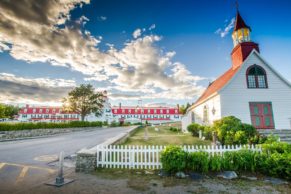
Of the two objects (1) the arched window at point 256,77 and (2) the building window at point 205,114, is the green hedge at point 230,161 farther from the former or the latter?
(2) the building window at point 205,114

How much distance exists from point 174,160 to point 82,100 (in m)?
52.6

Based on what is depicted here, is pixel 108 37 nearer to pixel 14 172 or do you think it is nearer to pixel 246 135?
pixel 14 172

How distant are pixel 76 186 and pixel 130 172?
2.30 meters

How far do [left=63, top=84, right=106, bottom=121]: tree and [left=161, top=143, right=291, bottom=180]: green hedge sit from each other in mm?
51676

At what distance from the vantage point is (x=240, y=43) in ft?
57.9

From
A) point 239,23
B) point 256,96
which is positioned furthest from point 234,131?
point 239,23

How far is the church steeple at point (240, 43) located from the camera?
1744 cm

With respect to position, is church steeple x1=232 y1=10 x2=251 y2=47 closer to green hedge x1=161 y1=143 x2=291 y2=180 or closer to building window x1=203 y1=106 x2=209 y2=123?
building window x1=203 y1=106 x2=209 y2=123

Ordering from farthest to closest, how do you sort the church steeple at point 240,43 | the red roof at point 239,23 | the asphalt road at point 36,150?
1. the red roof at point 239,23
2. the church steeple at point 240,43
3. the asphalt road at point 36,150

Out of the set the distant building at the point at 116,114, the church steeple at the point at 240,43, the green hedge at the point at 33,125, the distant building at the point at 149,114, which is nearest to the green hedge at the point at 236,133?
the church steeple at the point at 240,43

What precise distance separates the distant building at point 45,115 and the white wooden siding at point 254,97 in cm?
7532

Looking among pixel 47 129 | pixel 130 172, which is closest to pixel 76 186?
pixel 130 172

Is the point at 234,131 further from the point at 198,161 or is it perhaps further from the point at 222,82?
the point at 222,82

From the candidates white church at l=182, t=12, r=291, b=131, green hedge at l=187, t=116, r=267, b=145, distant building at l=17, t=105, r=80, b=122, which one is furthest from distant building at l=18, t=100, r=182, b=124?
green hedge at l=187, t=116, r=267, b=145
